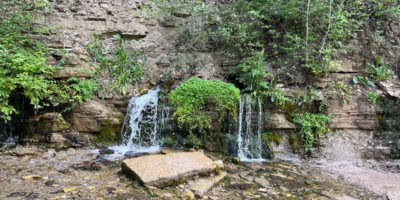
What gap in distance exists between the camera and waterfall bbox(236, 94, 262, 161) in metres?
6.17

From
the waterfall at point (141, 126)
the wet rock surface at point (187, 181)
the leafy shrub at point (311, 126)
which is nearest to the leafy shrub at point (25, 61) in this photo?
the wet rock surface at point (187, 181)

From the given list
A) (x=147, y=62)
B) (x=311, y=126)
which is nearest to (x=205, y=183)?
(x=311, y=126)

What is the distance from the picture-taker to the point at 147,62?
837cm

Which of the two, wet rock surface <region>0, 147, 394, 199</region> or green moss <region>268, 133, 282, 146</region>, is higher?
green moss <region>268, 133, 282, 146</region>

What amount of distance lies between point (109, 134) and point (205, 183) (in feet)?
12.4

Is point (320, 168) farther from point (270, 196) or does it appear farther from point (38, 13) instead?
point (38, 13)

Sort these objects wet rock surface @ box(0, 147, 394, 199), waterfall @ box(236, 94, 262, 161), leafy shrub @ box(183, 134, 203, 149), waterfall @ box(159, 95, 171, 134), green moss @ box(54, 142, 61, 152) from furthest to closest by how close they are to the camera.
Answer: waterfall @ box(159, 95, 171, 134)
waterfall @ box(236, 94, 262, 161)
leafy shrub @ box(183, 134, 203, 149)
green moss @ box(54, 142, 61, 152)
wet rock surface @ box(0, 147, 394, 199)

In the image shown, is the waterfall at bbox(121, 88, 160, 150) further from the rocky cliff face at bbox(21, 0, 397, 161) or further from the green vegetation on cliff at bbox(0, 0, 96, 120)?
the green vegetation on cliff at bbox(0, 0, 96, 120)

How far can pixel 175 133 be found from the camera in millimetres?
6305

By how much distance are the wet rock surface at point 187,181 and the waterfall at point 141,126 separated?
1.18 m

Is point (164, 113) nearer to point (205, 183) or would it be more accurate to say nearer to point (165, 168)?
point (165, 168)

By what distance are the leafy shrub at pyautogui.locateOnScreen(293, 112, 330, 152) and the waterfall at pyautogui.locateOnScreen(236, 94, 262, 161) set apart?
1.19 meters

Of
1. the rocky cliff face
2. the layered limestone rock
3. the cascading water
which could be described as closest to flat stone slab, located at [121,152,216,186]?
the cascading water

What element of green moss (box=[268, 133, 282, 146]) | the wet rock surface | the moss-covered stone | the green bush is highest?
the green bush
